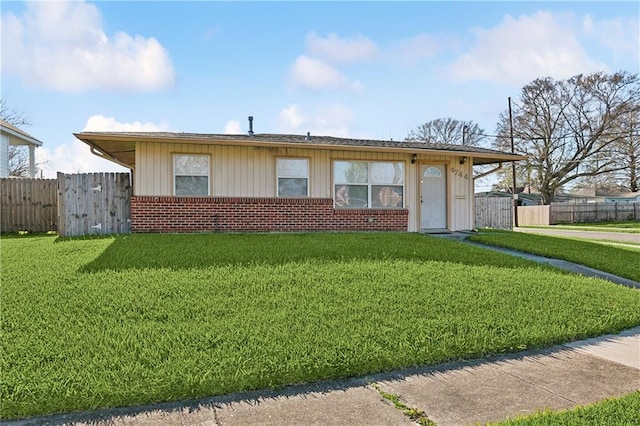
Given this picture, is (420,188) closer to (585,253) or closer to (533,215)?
(585,253)

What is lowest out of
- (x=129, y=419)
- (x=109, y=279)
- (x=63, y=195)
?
(x=129, y=419)

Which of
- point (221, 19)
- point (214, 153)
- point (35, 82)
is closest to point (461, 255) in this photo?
point (214, 153)

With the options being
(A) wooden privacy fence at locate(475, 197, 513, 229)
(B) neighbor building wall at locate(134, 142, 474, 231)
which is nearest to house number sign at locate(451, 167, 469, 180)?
(B) neighbor building wall at locate(134, 142, 474, 231)

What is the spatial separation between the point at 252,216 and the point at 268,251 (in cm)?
414

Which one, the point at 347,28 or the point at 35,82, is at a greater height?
the point at 347,28

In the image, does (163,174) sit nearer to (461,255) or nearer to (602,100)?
(461,255)

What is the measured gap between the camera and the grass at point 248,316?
3484mm

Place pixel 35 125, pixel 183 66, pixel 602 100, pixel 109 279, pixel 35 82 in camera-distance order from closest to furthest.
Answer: pixel 109 279
pixel 35 82
pixel 183 66
pixel 35 125
pixel 602 100

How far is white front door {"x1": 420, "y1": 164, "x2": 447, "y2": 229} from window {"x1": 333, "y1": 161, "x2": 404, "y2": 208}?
2.67 ft

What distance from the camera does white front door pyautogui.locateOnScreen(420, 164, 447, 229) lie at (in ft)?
44.9

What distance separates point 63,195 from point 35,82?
301 cm

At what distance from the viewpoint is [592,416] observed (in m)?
2.93

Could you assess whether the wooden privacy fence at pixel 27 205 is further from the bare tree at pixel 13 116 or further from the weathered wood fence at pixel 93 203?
the bare tree at pixel 13 116

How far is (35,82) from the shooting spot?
11.3 m
